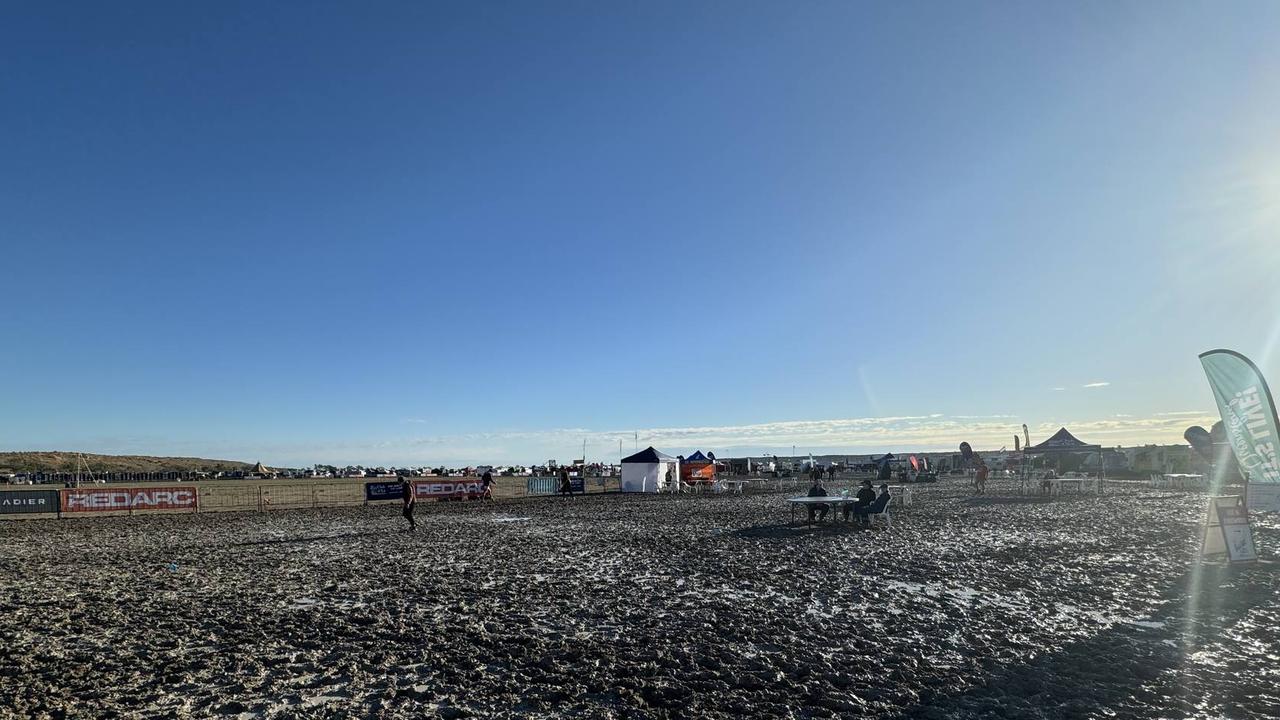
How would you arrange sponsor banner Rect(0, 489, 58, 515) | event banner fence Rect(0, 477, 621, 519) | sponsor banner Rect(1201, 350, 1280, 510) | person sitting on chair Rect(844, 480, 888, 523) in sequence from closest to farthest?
sponsor banner Rect(1201, 350, 1280, 510)
person sitting on chair Rect(844, 480, 888, 523)
sponsor banner Rect(0, 489, 58, 515)
event banner fence Rect(0, 477, 621, 519)

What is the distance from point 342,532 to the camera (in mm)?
21281

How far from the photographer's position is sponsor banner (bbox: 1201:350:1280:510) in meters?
13.8

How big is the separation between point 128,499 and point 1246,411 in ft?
123

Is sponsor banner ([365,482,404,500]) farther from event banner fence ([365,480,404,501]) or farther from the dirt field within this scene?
the dirt field

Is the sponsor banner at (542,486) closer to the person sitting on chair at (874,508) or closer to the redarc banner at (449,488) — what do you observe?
the redarc banner at (449,488)

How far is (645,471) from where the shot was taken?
140 ft

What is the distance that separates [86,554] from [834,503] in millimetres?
19599

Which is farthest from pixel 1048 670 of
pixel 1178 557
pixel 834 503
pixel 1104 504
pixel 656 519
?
pixel 1104 504

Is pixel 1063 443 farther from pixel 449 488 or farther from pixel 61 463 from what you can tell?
pixel 61 463

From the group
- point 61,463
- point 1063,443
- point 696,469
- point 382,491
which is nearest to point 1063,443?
point 1063,443

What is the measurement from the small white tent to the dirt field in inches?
961

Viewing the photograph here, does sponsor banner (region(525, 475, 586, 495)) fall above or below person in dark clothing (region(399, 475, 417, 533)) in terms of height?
below

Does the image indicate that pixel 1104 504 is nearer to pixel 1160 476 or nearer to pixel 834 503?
pixel 834 503

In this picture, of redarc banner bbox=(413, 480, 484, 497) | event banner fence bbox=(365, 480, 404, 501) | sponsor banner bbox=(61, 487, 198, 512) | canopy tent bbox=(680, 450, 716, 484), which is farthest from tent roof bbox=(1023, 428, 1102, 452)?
sponsor banner bbox=(61, 487, 198, 512)
